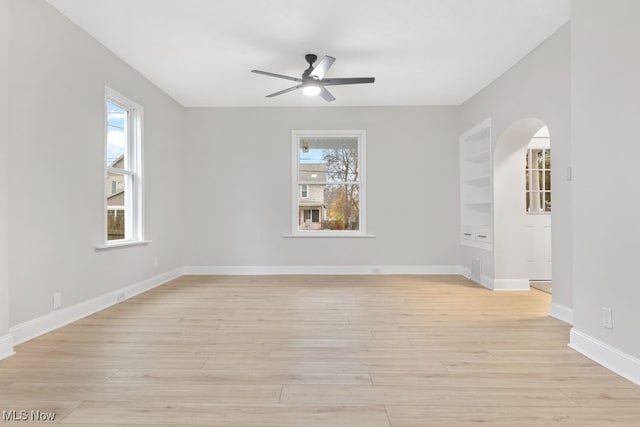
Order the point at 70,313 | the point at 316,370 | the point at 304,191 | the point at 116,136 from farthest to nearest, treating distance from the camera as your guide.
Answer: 1. the point at 304,191
2. the point at 116,136
3. the point at 70,313
4. the point at 316,370

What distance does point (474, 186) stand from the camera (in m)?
5.24

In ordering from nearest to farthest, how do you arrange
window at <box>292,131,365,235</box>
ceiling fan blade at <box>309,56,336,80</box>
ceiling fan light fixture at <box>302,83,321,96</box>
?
ceiling fan blade at <box>309,56,336,80</box> < ceiling fan light fixture at <box>302,83,321,96</box> < window at <box>292,131,365,235</box>

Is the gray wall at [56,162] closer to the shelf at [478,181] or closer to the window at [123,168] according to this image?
the window at [123,168]

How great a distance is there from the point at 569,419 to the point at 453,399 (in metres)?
0.50

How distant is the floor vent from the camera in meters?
4.74

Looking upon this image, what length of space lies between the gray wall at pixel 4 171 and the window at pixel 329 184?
3.72 m

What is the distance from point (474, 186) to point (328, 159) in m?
2.33

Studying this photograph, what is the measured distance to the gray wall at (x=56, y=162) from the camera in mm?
2498

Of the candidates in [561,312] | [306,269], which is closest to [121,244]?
[306,269]

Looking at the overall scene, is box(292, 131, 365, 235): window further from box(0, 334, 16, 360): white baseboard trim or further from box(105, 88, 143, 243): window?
box(0, 334, 16, 360): white baseboard trim

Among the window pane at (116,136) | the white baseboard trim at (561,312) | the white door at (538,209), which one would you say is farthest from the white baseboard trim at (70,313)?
the white door at (538,209)

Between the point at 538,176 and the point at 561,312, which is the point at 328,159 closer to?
the point at 538,176
